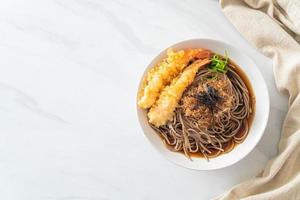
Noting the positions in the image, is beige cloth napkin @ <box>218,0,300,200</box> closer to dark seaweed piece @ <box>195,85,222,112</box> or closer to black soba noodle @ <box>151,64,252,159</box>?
black soba noodle @ <box>151,64,252,159</box>


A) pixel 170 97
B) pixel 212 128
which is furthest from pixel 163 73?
pixel 212 128

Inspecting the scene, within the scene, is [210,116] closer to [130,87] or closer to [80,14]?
[130,87]

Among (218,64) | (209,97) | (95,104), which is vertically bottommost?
(95,104)

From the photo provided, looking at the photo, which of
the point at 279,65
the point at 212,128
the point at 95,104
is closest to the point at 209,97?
the point at 212,128

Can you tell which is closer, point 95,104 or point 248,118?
point 248,118

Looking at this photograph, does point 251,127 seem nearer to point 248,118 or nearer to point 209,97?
point 248,118

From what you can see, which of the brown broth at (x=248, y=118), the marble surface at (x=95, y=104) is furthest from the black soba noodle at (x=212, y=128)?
the marble surface at (x=95, y=104)

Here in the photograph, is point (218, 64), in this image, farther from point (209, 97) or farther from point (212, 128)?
point (212, 128)

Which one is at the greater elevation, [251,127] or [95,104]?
[251,127]
